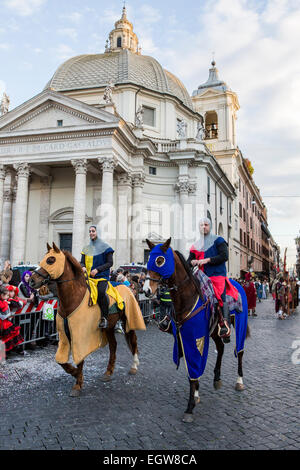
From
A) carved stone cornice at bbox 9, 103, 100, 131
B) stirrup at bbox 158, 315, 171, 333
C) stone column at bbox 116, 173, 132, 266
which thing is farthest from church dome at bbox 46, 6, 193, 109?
stirrup at bbox 158, 315, 171, 333

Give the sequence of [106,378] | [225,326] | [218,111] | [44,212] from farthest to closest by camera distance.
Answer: [218,111] < [44,212] < [106,378] < [225,326]

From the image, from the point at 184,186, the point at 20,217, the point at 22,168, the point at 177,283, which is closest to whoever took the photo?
the point at 177,283

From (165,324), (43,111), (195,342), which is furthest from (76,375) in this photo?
(43,111)

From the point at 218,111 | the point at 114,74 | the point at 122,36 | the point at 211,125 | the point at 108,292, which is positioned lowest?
the point at 108,292

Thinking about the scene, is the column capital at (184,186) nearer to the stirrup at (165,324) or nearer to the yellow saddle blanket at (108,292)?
the yellow saddle blanket at (108,292)

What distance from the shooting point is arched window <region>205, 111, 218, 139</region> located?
43812mm

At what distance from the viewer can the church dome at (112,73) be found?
30984mm

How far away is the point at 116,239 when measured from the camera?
80.4ft

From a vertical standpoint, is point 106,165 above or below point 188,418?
above

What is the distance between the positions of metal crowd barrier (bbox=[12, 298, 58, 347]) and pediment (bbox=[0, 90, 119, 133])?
669 inches

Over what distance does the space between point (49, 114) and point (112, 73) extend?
32.7 feet

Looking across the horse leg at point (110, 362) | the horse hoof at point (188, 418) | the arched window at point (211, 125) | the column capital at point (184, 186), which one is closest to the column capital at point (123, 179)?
the column capital at point (184, 186)

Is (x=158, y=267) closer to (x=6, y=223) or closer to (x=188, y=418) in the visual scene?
(x=188, y=418)

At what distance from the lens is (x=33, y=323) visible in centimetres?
865
